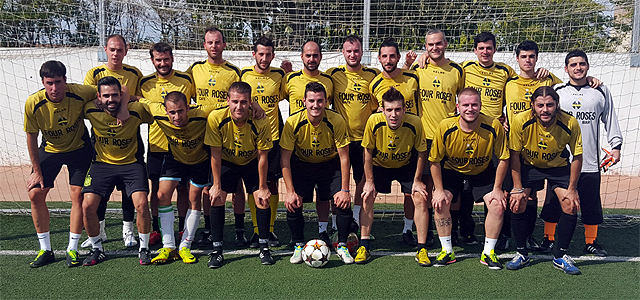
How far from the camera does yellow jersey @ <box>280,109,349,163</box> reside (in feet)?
13.7

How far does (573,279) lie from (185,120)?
3506mm

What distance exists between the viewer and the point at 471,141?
400 centimetres

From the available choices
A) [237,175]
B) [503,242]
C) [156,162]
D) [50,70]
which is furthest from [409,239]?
[50,70]

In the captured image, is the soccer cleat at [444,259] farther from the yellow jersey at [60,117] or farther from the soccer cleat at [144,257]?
the yellow jersey at [60,117]

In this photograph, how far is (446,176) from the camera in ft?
14.0

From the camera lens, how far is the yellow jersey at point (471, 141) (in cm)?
398

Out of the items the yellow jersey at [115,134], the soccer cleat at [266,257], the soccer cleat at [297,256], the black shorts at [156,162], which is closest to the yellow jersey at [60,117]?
the yellow jersey at [115,134]

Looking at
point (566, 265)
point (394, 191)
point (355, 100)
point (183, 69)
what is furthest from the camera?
point (183, 69)

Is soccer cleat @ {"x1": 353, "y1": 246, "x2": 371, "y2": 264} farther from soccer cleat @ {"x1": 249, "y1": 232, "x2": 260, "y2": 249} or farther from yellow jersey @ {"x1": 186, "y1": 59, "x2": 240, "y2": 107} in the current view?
yellow jersey @ {"x1": 186, "y1": 59, "x2": 240, "y2": 107}

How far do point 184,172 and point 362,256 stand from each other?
180cm

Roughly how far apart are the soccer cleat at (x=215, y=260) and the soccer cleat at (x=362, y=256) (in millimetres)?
1181

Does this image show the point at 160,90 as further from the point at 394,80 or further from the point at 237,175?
the point at 394,80

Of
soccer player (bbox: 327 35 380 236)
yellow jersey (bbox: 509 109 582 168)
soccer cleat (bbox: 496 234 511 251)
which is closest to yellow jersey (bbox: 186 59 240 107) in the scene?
soccer player (bbox: 327 35 380 236)

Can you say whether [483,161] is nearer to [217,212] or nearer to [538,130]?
[538,130]
